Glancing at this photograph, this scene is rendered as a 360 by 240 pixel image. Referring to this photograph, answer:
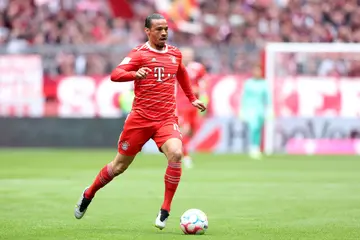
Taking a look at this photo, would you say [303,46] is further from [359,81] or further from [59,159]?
[59,159]

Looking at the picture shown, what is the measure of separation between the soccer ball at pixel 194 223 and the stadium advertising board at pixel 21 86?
1781 centimetres

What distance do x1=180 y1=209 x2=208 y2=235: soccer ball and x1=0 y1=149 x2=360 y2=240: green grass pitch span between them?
0.12 meters

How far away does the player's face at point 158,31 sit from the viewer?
10711 mm

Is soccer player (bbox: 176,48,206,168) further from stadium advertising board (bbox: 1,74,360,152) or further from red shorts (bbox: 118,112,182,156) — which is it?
red shorts (bbox: 118,112,182,156)

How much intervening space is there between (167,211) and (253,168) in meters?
10.9

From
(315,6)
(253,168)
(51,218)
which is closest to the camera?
(51,218)

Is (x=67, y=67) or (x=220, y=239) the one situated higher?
(x=220, y=239)

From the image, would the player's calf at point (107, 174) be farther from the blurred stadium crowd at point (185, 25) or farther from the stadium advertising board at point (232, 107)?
the blurred stadium crowd at point (185, 25)

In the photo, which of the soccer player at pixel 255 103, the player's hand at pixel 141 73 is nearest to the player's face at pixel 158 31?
the player's hand at pixel 141 73

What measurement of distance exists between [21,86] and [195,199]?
46.9 feet

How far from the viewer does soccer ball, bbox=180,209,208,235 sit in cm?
992

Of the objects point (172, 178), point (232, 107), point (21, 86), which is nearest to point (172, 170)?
point (172, 178)

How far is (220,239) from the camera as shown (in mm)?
9609

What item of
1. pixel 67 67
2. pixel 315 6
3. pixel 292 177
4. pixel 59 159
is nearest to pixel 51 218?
pixel 292 177
